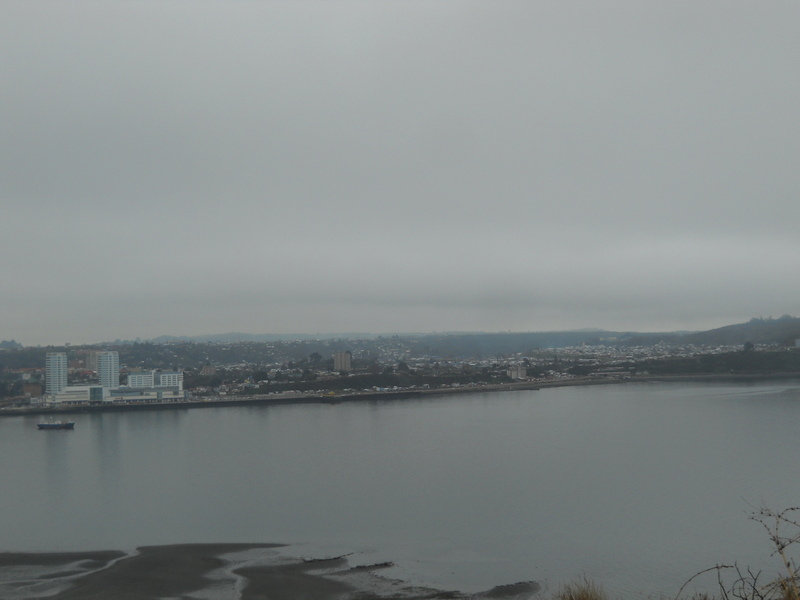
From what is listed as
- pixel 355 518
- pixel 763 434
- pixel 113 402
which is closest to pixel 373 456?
pixel 355 518

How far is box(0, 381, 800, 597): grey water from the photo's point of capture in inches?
182

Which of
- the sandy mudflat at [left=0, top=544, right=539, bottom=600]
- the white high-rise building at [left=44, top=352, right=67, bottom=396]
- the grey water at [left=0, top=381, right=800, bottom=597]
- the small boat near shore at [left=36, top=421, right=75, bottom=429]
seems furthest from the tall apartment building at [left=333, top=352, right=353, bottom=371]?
the sandy mudflat at [left=0, top=544, right=539, bottom=600]

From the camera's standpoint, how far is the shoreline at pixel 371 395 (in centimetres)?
1523

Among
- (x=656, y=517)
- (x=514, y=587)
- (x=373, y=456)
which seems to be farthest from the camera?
(x=373, y=456)

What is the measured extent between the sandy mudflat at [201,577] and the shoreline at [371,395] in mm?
10949

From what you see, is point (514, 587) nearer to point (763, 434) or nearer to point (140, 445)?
point (763, 434)

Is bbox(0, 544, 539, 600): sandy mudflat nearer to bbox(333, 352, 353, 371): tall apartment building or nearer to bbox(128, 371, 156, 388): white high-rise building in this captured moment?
bbox(128, 371, 156, 388): white high-rise building

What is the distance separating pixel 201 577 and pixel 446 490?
2651 millimetres

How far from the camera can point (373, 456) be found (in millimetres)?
8445

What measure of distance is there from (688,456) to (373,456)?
351 centimetres

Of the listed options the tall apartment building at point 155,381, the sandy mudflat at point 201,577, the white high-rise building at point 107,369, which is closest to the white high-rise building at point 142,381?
the tall apartment building at point 155,381

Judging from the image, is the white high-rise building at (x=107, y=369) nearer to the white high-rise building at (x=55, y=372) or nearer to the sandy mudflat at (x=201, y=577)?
the white high-rise building at (x=55, y=372)

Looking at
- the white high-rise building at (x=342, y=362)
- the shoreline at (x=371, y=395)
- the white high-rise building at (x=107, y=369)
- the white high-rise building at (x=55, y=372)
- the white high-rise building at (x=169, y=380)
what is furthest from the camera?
the white high-rise building at (x=342, y=362)

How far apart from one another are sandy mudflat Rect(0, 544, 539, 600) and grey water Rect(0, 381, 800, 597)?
182 millimetres
